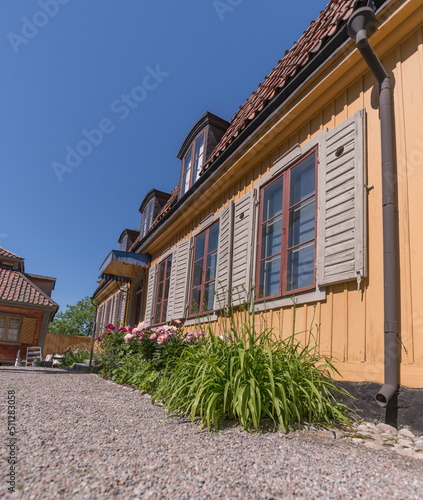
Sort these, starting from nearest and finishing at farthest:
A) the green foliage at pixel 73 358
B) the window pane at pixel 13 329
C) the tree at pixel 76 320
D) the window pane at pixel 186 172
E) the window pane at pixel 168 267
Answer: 1. the window pane at pixel 186 172
2. the window pane at pixel 168 267
3. the green foliage at pixel 73 358
4. the window pane at pixel 13 329
5. the tree at pixel 76 320

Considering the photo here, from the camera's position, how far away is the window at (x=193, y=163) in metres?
7.36

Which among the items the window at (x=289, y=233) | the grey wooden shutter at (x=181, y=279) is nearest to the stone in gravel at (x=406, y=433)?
the window at (x=289, y=233)

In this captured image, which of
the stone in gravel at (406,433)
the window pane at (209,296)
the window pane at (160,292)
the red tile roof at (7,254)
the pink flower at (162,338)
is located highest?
the red tile roof at (7,254)

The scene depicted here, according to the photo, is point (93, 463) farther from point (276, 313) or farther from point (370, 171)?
point (370, 171)

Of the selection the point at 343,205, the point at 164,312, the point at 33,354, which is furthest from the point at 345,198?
the point at 33,354

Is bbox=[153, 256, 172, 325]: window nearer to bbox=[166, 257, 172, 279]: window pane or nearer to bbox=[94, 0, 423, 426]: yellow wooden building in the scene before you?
bbox=[166, 257, 172, 279]: window pane

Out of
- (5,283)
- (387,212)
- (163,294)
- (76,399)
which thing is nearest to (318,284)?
(387,212)

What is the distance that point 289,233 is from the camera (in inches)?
163

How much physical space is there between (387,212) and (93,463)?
2.63m

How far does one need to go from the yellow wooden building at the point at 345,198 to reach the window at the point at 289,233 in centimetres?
1

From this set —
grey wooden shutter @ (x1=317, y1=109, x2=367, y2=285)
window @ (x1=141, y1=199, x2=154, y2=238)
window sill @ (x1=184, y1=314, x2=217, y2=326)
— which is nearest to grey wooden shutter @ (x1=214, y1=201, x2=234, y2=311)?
window sill @ (x1=184, y1=314, x2=217, y2=326)

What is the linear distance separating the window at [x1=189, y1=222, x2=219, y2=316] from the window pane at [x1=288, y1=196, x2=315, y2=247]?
2.01 meters

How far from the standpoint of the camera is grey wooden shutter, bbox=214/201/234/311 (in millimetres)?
5215

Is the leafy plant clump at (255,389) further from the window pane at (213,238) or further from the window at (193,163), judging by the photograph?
the window at (193,163)
